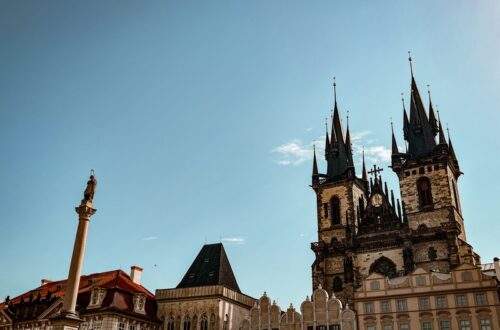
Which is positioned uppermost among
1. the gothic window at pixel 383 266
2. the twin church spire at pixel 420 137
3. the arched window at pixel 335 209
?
the twin church spire at pixel 420 137

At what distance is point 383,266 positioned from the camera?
50156mm

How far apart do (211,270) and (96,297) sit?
34.2 feet

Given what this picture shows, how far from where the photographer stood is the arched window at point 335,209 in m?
55.9

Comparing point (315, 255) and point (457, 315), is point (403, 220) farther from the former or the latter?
point (457, 315)

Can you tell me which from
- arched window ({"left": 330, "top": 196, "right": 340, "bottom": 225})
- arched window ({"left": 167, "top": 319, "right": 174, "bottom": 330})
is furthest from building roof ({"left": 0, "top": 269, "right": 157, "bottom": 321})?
arched window ({"left": 330, "top": 196, "right": 340, "bottom": 225})

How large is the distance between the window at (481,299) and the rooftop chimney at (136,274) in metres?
30.2

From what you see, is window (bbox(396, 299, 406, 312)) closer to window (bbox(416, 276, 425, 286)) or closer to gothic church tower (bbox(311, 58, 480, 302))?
window (bbox(416, 276, 425, 286))

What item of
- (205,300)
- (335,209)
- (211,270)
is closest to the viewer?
(205,300)

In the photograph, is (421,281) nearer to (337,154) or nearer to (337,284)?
(337,284)

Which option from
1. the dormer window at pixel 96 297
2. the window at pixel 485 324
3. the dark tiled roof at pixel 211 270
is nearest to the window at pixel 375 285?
the window at pixel 485 324

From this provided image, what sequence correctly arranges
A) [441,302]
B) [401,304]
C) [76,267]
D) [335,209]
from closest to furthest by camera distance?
[76,267], [441,302], [401,304], [335,209]

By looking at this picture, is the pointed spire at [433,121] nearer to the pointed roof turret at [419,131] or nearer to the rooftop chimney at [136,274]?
the pointed roof turret at [419,131]

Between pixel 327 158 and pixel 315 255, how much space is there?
504 inches

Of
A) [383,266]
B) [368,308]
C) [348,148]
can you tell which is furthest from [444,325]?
[348,148]
